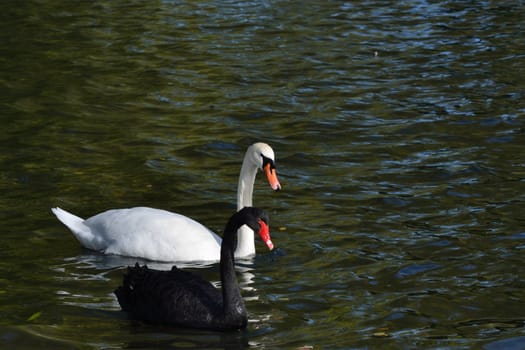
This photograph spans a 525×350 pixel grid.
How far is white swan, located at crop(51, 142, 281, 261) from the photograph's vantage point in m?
10.3

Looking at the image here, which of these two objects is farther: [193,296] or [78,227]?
[78,227]

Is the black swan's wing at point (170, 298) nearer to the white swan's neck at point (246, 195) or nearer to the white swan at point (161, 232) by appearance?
the white swan at point (161, 232)

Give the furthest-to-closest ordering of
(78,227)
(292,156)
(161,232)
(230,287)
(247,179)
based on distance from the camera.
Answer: (292,156) < (247,179) < (78,227) < (161,232) < (230,287)

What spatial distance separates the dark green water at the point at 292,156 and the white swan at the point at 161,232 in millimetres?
207

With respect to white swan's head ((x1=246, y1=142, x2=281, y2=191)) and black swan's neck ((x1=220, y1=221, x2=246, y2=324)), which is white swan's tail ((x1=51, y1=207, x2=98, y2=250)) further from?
black swan's neck ((x1=220, y1=221, x2=246, y2=324))

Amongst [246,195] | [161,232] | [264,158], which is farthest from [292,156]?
[161,232]

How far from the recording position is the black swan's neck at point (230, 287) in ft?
27.2

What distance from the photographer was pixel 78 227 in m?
10.7

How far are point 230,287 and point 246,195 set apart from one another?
2.54 meters

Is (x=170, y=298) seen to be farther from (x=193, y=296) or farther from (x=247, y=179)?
(x=247, y=179)

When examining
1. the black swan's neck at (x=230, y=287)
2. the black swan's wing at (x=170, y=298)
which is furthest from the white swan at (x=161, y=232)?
the black swan's neck at (x=230, y=287)

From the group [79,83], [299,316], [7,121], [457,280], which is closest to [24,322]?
[299,316]

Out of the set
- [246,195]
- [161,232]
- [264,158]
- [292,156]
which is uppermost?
[264,158]

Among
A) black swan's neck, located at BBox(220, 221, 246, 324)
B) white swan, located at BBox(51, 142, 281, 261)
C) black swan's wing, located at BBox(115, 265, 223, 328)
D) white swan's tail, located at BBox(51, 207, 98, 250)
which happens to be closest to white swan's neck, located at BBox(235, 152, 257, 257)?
white swan, located at BBox(51, 142, 281, 261)
